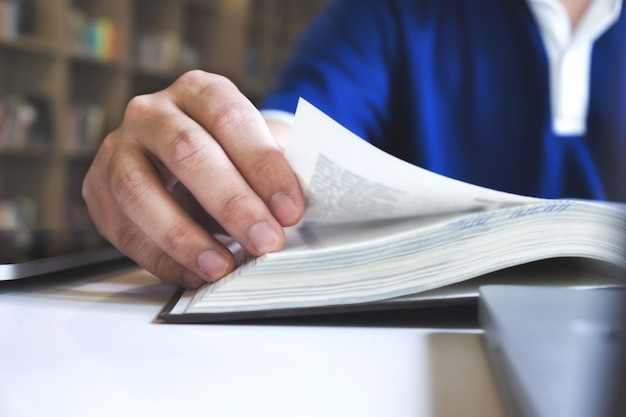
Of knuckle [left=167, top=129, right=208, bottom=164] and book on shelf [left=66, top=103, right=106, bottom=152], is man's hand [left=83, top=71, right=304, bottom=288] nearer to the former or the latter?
knuckle [left=167, top=129, right=208, bottom=164]

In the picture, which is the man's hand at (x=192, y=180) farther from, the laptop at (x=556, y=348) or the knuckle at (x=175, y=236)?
the laptop at (x=556, y=348)

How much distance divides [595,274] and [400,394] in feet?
0.72

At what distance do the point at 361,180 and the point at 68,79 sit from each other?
3.13 meters

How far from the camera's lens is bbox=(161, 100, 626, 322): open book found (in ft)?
1.32

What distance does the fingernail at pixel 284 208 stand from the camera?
452 millimetres

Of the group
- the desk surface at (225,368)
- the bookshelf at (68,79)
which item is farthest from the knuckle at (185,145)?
the bookshelf at (68,79)

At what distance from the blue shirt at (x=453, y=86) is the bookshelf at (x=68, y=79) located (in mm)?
1468

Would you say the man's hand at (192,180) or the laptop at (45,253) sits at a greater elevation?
the man's hand at (192,180)

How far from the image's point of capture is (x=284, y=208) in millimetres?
454

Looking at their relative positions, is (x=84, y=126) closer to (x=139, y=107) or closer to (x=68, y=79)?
(x=68, y=79)

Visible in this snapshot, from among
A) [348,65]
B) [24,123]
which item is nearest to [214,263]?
[348,65]

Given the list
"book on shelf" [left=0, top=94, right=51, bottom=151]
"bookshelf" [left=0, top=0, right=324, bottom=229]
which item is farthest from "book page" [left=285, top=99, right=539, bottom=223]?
"book on shelf" [left=0, top=94, right=51, bottom=151]

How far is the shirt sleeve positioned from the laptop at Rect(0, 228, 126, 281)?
377 mm

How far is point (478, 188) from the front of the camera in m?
0.43
